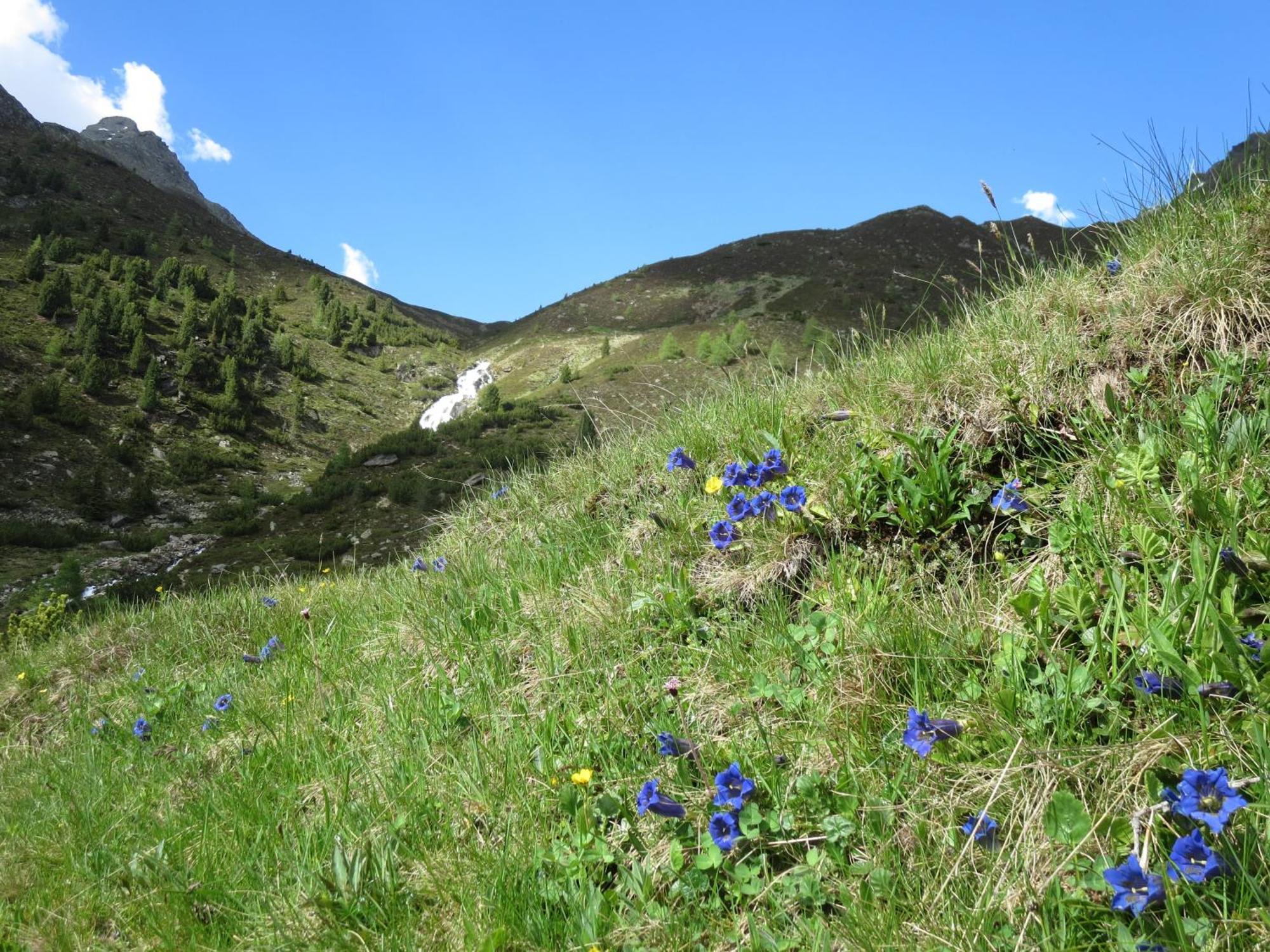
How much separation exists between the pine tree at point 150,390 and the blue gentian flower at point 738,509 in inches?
1034

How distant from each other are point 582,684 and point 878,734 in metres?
Answer: 1.07

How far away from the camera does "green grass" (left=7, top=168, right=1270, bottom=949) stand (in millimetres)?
1643

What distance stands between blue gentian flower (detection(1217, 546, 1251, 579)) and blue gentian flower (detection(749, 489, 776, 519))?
1371 millimetres

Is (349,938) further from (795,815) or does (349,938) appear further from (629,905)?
(795,815)

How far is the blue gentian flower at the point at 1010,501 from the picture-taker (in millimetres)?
2697

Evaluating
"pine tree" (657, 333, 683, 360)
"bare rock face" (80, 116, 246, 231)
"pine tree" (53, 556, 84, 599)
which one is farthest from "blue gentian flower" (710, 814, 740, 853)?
"bare rock face" (80, 116, 246, 231)

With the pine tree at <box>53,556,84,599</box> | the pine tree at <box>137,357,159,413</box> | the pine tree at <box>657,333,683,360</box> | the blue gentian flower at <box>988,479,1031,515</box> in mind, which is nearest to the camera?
the blue gentian flower at <box>988,479,1031,515</box>

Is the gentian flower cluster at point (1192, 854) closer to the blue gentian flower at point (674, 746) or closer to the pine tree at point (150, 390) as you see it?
the blue gentian flower at point (674, 746)

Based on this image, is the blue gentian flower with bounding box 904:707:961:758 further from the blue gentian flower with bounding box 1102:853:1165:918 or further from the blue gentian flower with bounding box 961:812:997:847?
the blue gentian flower with bounding box 1102:853:1165:918

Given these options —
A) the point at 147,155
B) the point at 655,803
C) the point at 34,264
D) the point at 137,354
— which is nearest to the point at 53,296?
the point at 34,264

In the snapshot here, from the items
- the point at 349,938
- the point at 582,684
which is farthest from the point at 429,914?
the point at 582,684

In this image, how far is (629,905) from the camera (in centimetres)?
179

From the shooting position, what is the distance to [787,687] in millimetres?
2275

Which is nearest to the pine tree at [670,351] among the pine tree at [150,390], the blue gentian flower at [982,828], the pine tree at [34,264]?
the pine tree at [150,390]
